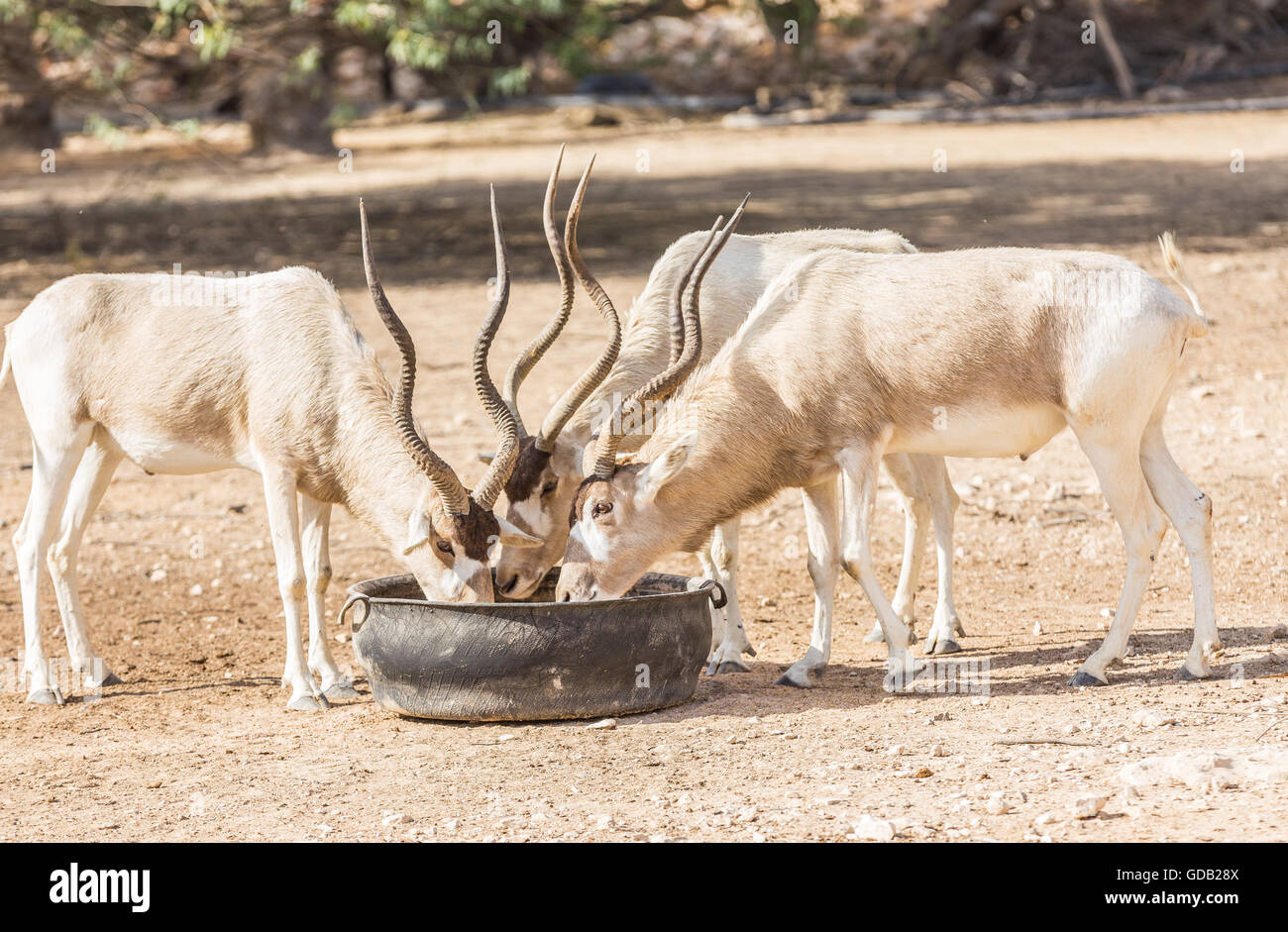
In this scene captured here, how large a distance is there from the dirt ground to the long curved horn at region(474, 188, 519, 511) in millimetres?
1112

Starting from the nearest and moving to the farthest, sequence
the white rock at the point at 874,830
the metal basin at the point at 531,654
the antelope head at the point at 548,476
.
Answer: the white rock at the point at 874,830
the metal basin at the point at 531,654
the antelope head at the point at 548,476

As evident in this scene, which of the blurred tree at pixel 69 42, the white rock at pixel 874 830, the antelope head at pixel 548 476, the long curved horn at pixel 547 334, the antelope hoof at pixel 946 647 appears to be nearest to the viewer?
the white rock at pixel 874 830

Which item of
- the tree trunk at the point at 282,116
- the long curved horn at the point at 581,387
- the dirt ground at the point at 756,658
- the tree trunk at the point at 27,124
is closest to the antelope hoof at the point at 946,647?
the dirt ground at the point at 756,658

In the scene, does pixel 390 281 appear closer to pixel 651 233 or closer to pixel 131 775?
pixel 651 233

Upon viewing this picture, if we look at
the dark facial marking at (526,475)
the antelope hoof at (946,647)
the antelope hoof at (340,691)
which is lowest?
the antelope hoof at (340,691)

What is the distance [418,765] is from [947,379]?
113 inches

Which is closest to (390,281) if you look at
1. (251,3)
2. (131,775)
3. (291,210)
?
(251,3)

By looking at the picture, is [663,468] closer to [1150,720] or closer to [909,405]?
[909,405]

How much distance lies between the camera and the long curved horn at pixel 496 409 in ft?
24.5

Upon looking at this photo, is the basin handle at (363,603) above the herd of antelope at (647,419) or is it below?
below

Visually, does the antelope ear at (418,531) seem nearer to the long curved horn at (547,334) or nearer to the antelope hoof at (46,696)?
the long curved horn at (547,334)

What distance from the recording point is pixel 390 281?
1798 centimetres

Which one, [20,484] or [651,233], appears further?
[651,233]

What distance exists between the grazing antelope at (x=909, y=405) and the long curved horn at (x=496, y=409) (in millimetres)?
383
